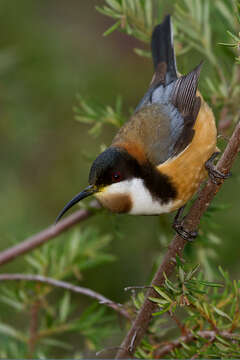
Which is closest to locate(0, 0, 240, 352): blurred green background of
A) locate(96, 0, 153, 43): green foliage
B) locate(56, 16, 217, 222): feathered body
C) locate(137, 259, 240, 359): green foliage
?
locate(56, 16, 217, 222): feathered body

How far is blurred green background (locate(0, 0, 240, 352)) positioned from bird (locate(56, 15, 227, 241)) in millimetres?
448

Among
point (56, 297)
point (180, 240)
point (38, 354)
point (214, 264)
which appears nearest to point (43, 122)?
point (56, 297)

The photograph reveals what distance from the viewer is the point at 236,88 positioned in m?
3.11

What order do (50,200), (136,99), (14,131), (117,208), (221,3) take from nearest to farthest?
(117,208), (221,3), (14,131), (50,200), (136,99)

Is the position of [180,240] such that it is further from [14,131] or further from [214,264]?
[14,131]

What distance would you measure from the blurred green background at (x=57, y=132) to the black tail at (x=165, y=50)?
0.14 metres

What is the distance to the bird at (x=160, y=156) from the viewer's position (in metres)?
2.98

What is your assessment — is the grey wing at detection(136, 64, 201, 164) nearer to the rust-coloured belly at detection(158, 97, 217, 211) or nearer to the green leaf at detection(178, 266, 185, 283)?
the rust-coloured belly at detection(158, 97, 217, 211)

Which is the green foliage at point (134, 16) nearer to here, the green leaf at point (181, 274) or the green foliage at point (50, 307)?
the green foliage at point (50, 307)

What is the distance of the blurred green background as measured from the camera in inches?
158

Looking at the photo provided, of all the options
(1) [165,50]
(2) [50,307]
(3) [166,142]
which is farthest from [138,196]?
(1) [165,50]

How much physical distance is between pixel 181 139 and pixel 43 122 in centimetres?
136

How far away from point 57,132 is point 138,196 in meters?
1.78

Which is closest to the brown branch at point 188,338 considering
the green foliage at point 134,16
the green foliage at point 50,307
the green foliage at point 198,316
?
the green foliage at point 198,316
